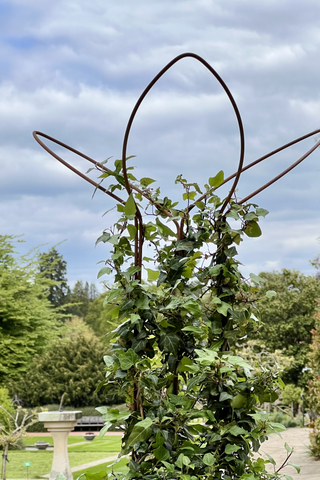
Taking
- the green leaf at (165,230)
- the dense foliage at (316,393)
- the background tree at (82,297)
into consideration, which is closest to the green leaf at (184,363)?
the green leaf at (165,230)

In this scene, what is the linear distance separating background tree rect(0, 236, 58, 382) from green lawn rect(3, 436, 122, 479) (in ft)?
13.3

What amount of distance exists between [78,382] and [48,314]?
2.27 metres

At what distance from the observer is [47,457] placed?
8.95m

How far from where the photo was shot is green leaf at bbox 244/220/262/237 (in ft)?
5.28

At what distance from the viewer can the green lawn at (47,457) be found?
24.5 feet

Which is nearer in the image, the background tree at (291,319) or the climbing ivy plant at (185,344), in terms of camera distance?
the climbing ivy plant at (185,344)

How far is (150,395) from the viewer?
1520mm

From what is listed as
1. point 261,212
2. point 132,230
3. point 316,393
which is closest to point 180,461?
point 132,230

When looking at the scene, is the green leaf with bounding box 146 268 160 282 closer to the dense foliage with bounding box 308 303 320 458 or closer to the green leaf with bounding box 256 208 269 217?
the green leaf with bounding box 256 208 269 217

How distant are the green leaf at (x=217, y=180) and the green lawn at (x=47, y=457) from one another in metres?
6.27

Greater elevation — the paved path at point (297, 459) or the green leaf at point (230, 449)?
the green leaf at point (230, 449)

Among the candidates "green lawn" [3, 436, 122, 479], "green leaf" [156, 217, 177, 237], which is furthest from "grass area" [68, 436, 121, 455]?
"green leaf" [156, 217, 177, 237]

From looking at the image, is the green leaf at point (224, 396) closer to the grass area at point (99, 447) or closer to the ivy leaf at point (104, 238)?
the ivy leaf at point (104, 238)

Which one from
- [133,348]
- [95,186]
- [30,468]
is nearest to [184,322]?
[133,348]
